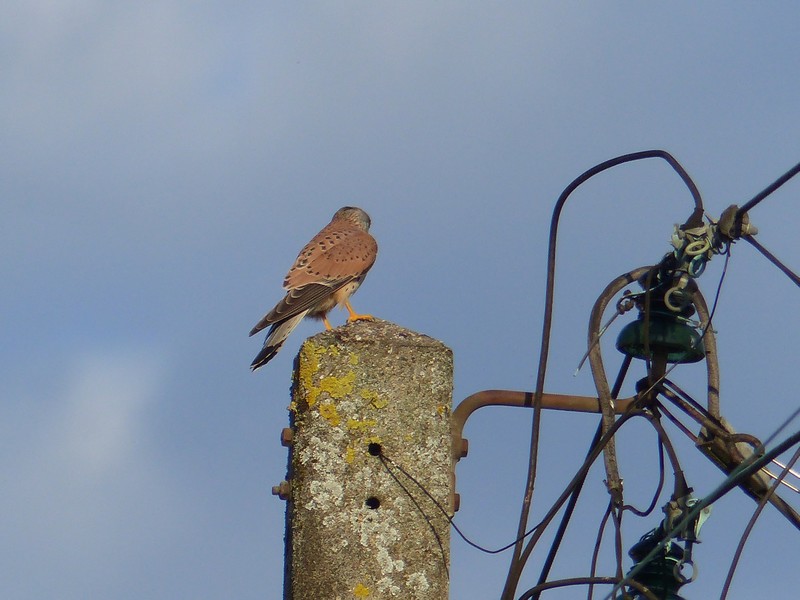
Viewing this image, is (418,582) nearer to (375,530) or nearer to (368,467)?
(375,530)

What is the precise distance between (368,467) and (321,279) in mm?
3552

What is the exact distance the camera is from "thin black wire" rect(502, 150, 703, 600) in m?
3.22

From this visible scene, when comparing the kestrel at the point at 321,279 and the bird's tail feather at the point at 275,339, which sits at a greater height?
the kestrel at the point at 321,279

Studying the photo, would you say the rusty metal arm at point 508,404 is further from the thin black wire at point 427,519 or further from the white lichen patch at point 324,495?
the white lichen patch at point 324,495

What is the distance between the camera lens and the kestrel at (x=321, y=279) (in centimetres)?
604

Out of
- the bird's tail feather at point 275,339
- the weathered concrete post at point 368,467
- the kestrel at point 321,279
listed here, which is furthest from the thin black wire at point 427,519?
the kestrel at point 321,279

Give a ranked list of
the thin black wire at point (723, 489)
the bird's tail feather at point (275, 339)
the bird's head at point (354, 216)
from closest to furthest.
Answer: the thin black wire at point (723, 489), the bird's tail feather at point (275, 339), the bird's head at point (354, 216)

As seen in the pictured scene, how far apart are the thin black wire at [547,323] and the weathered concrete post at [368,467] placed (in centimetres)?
17

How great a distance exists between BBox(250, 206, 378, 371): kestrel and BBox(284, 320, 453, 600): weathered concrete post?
2420 millimetres

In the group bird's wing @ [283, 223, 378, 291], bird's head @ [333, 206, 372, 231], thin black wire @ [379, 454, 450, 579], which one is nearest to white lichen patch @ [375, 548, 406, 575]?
thin black wire @ [379, 454, 450, 579]

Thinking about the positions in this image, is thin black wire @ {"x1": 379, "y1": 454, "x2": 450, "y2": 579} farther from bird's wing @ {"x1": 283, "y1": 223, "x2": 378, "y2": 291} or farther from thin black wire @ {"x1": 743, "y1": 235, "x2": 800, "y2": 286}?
bird's wing @ {"x1": 283, "y1": 223, "x2": 378, "y2": 291}

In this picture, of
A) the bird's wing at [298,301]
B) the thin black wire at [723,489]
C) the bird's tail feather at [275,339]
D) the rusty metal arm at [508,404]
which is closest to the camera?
the thin black wire at [723,489]

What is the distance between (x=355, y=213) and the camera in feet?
28.1

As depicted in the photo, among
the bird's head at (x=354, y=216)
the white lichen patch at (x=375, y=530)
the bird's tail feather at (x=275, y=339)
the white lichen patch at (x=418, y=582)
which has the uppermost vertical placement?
the bird's head at (x=354, y=216)
